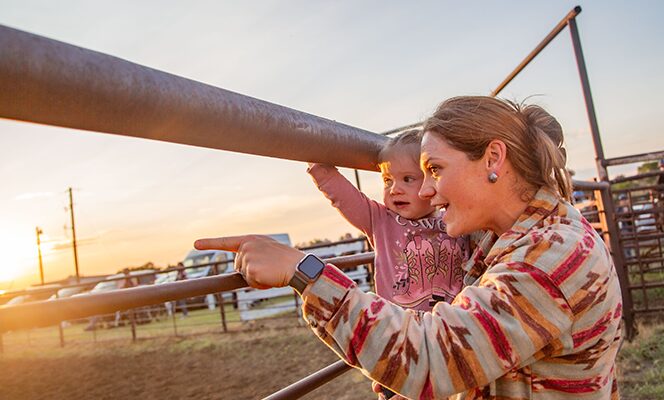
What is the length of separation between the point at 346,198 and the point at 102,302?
27.3 inches

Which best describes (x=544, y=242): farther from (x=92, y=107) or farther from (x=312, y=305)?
(x=92, y=107)

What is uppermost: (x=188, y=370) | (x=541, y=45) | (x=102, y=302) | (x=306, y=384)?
(x=541, y=45)

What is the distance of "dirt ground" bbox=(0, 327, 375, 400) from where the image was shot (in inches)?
211

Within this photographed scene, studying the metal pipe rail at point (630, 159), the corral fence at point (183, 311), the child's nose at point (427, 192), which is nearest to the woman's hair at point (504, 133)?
the child's nose at point (427, 192)

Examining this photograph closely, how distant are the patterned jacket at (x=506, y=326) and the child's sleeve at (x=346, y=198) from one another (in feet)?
1.61

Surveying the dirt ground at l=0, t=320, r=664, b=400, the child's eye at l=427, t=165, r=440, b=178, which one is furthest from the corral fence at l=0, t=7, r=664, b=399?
the dirt ground at l=0, t=320, r=664, b=400

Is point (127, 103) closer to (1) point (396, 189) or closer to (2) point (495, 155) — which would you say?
(2) point (495, 155)

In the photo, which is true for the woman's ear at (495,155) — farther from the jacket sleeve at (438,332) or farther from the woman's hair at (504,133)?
the jacket sleeve at (438,332)

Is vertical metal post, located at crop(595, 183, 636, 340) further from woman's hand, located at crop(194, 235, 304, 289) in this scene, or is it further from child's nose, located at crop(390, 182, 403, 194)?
woman's hand, located at crop(194, 235, 304, 289)

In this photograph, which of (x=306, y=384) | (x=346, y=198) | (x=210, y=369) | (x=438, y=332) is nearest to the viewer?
(x=438, y=332)

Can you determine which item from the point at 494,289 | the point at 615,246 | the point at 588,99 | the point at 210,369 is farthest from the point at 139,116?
the point at 210,369

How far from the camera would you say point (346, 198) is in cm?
141

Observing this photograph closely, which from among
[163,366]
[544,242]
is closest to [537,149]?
[544,242]

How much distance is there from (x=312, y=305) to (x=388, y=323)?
0.40 ft
